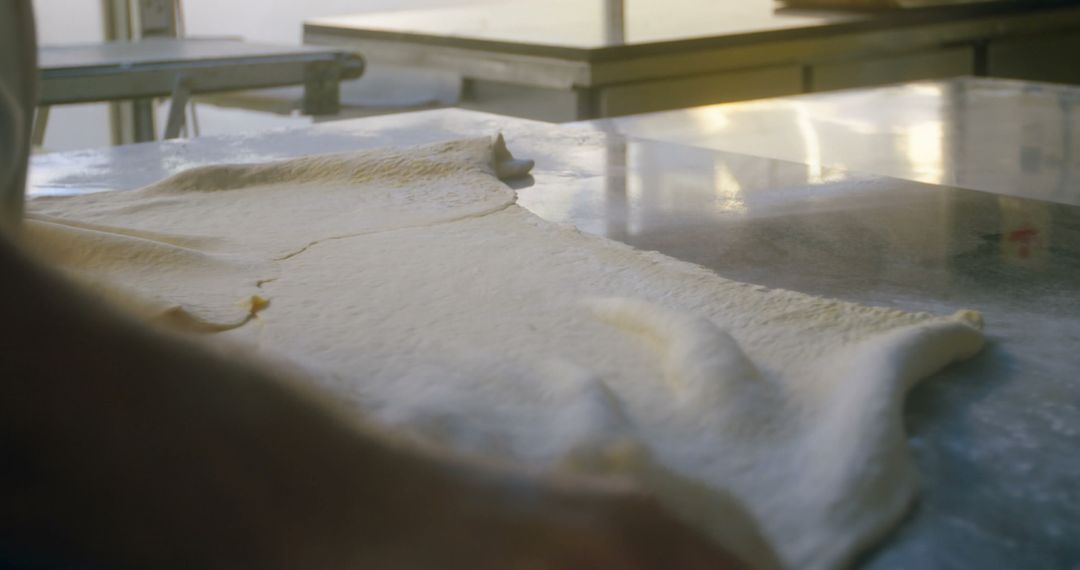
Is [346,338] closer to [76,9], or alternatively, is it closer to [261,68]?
[261,68]

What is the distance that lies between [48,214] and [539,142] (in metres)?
0.76

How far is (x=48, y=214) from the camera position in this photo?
1260 mm

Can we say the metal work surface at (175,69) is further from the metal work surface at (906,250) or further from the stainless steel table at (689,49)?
the metal work surface at (906,250)

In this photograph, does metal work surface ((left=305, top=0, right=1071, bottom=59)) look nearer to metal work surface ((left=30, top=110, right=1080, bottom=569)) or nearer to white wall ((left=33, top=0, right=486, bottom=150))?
metal work surface ((left=30, top=110, right=1080, bottom=569))

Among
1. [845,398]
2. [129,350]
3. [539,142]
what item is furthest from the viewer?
[539,142]

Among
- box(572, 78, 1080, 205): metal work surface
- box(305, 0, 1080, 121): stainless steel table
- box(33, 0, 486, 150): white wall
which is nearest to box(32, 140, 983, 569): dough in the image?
box(572, 78, 1080, 205): metal work surface

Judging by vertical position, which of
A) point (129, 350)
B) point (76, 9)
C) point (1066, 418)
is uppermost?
point (76, 9)

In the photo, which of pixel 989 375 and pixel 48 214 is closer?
pixel 989 375

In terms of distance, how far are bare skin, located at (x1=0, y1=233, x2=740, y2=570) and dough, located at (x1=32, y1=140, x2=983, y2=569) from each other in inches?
1.7

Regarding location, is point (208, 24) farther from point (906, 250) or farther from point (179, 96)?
point (906, 250)

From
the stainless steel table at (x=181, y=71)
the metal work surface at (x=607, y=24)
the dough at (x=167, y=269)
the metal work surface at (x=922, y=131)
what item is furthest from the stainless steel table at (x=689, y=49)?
the dough at (x=167, y=269)

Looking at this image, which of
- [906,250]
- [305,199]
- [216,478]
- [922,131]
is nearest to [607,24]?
[922,131]

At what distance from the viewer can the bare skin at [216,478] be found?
1.22ft

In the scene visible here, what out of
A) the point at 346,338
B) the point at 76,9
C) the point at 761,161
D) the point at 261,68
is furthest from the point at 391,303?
the point at 76,9
